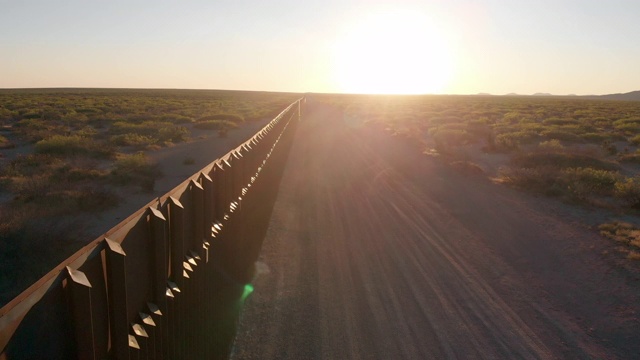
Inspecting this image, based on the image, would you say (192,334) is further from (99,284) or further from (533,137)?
(533,137)

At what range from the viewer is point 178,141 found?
3070 cm

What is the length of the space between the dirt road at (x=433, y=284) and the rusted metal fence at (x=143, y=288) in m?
1.27

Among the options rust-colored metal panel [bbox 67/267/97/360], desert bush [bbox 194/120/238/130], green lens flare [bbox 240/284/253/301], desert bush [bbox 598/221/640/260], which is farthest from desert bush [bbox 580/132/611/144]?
rust-colored metal panel [bbox 67/267/97/360]

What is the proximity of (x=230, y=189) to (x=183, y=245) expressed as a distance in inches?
93.4

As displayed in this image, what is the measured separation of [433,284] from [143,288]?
17.5 ft

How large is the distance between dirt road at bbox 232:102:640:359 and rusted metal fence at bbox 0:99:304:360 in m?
1.27

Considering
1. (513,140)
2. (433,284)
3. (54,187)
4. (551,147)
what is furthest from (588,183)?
(513,140)

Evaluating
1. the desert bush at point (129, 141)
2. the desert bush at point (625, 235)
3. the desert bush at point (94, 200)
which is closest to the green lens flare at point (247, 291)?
the desert bush at point (94, 200)

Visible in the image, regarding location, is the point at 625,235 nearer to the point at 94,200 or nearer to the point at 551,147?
the point at 94,200

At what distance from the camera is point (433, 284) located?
775 cm

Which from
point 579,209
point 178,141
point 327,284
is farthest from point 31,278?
point 178,141

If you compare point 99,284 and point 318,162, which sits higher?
point 99,284

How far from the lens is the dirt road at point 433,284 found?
597cm

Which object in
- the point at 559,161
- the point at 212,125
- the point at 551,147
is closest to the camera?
the point at 559,161
